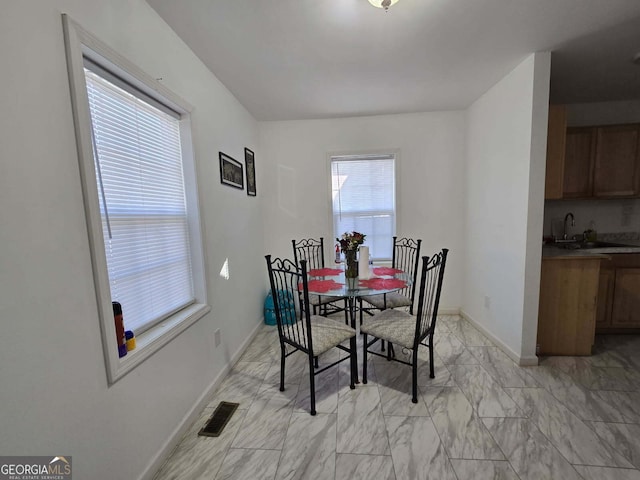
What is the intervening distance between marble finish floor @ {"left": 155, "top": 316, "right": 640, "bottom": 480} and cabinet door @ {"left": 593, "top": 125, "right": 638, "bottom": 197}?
163cm

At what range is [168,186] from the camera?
170cm

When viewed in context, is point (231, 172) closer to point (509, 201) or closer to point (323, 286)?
point (323, 286)

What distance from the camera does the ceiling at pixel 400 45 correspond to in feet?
4.95

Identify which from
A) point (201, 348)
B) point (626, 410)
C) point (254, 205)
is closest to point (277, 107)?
point (254, 205)

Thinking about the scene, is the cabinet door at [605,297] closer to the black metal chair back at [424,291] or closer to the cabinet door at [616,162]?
the cabinet door at [616,162]

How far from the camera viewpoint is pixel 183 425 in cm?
160

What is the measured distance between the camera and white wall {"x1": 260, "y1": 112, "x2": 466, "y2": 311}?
3.17 m

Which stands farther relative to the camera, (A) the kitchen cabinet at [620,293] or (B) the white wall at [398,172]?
(B) the white wall at [398,172]

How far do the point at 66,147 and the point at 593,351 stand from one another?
158 inches

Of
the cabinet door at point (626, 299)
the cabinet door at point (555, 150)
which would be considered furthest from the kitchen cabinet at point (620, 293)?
the cabinet door at point (555, 150)

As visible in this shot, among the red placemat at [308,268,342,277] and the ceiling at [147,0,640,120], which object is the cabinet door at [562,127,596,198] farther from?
the red placemat at [308,268,342,277]

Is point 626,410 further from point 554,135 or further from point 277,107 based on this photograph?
point 277,107

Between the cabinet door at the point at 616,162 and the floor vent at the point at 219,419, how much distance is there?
13.3 feet

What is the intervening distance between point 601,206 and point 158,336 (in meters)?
4.58
